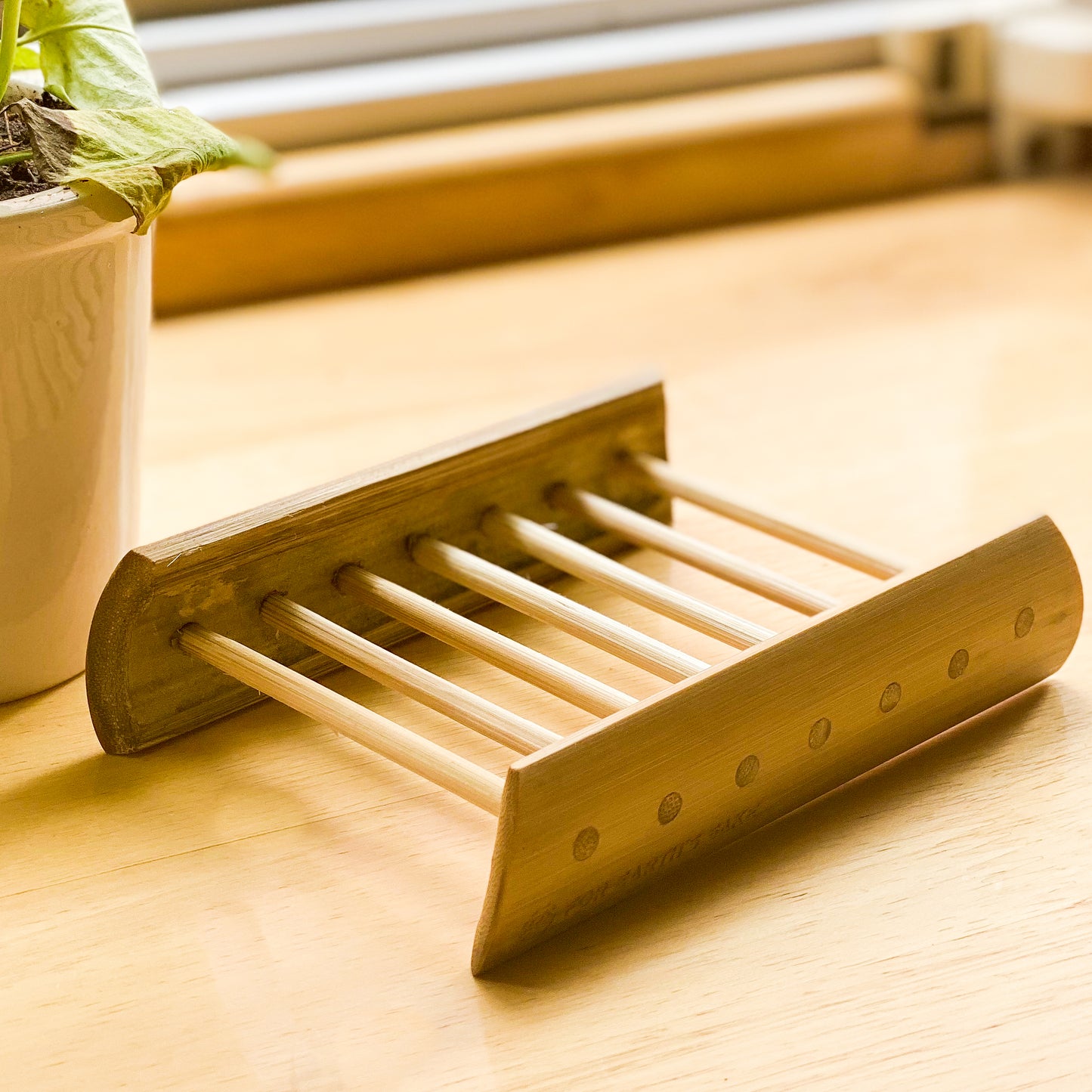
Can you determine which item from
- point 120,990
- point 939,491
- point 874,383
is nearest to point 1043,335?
point 874,383

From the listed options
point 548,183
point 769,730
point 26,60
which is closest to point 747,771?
Answer: point 769,730

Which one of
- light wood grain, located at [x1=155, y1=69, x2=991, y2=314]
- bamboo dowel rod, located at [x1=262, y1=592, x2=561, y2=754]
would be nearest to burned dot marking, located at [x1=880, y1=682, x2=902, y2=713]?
bamboo dowel rod, located at [x1=262, y1=592, x2=561, y2=754]

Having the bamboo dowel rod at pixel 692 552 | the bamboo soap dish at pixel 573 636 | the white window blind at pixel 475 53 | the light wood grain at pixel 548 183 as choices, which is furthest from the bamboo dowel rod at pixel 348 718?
the white window blind at pixel 475 53

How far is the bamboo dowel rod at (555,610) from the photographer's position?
0.46 meters

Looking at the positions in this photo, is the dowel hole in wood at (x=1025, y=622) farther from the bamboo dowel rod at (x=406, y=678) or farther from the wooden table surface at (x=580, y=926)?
the bamboo dowel rod at (x=406, y=678)

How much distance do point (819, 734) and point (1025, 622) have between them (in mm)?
94

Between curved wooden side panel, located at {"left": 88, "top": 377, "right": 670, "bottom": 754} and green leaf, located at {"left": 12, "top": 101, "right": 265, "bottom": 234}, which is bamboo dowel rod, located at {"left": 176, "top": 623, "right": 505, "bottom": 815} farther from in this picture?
green leaf, located at {"left": 12, "top": 101, "right": 265, "bottom": 234}

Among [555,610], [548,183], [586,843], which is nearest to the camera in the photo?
[586,843]

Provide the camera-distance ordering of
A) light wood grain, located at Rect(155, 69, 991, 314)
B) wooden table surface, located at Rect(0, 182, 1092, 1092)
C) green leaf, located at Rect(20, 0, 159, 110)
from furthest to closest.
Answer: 1. light wood grain, located at Rect(155, 69, 991, 314)
2. green leaf, located at Rect(20, 0, 159, 110)
3. wooden table surface, located at Rect(0, 182, 1092, 1092)

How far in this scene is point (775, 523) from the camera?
0.55m

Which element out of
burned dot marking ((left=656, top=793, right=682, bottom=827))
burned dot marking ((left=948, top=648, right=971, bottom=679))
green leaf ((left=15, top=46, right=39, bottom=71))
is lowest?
burned dot marking ((left=656, top=793, right=682, bottom=827))

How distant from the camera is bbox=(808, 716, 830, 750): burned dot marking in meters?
0.43

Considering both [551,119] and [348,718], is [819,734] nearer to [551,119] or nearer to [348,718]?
[348,718]

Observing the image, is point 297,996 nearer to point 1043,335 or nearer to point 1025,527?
point 1025,527
